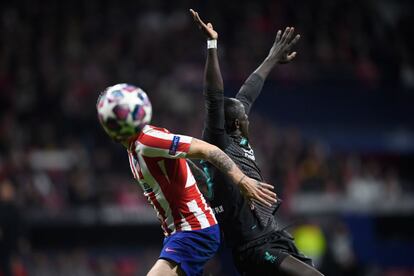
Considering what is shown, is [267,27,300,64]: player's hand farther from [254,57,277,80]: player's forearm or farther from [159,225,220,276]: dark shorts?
[159,225,220,276]: dark shorts

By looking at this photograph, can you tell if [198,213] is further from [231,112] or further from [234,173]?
[231,112]

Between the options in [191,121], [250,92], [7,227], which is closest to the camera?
[250,92]

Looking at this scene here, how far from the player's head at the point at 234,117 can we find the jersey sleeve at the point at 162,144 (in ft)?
3.48

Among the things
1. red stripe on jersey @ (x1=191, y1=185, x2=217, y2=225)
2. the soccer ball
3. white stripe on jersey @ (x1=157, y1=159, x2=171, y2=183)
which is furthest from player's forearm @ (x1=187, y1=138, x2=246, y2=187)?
red stripe on jersey @ (x1=191, y1=185, x2=217, y2=225)

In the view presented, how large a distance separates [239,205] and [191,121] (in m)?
9.40

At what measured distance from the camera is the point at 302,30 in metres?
20.2

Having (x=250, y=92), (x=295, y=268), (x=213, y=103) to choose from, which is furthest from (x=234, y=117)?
(x=295, y=268)

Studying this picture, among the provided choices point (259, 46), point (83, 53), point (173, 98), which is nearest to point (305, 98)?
point (259, 46)

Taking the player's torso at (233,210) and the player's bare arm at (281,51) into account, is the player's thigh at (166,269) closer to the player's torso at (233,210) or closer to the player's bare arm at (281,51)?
the player's torso at (233,210)

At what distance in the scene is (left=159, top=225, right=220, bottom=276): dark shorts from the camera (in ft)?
20.6

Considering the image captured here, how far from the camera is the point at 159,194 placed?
6.26m

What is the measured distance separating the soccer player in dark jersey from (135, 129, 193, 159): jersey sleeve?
Answer: 729 mm

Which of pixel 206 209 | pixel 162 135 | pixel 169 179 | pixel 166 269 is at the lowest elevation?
pixel 166 269

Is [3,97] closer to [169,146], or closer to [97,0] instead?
[97,0]
